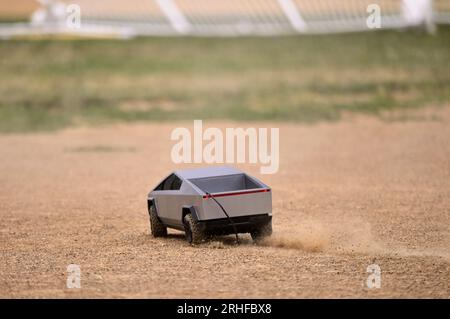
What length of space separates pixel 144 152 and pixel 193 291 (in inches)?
704

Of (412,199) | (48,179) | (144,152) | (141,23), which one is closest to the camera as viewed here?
(412,199)

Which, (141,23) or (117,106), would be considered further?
(141,23)

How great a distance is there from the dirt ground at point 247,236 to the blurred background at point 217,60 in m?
6.80

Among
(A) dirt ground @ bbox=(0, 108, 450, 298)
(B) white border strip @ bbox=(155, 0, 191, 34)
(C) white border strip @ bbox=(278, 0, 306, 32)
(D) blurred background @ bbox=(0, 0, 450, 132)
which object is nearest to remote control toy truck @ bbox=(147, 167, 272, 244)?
(A) dirt ground @ bbox=(0, 108, 450, 298)

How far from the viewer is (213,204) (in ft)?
41.1

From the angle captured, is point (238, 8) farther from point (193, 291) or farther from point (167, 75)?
point (193, 291)

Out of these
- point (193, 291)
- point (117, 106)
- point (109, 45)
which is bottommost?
point (193, 291)

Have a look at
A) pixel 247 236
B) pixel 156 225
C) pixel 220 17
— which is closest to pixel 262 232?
pixel 247 236

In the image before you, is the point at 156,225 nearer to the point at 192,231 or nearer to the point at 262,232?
the point at 192,231

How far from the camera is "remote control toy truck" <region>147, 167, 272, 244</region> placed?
41.2 feet

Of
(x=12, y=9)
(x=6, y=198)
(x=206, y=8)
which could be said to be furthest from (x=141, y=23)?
(x=6, y=198)

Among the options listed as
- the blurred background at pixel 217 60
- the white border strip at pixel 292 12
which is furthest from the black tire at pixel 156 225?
the white border strip at pixel 292 12

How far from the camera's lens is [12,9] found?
54.1m

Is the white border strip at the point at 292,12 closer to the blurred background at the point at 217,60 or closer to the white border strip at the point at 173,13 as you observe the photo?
the blurred background at the point at 217,60
